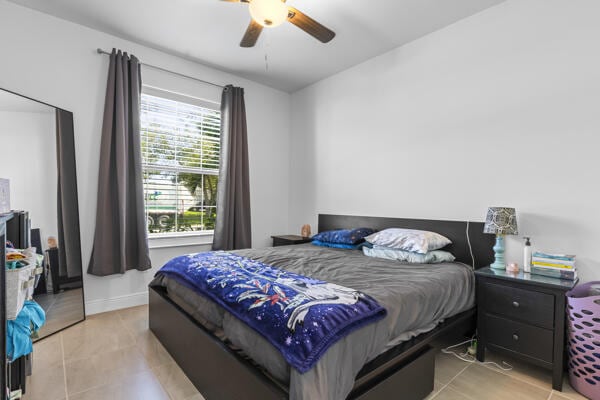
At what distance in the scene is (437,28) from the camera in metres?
2.77

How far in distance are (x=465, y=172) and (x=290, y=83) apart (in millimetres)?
2595

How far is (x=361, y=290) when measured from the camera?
163 cm

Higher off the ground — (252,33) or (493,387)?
(252,33)

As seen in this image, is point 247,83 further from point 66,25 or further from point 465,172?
point 465,172

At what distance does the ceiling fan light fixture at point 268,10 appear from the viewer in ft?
5.66

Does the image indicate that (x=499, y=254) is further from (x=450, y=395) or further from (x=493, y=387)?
(x=450, y=395)

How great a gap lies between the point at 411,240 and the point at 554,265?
3.08 ft

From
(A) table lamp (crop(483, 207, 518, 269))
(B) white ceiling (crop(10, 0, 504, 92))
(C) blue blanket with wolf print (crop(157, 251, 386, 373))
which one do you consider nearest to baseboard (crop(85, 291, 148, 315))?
(C) blue blanket with wolf print (crop(157, 251, 386, 373))

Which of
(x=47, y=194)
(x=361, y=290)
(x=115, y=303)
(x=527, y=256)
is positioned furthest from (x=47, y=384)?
(x=527, y=256)

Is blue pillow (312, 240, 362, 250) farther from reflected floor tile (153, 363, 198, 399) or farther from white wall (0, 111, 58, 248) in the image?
white wall (0, 111, 58, 248)

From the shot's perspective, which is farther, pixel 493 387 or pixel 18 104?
pixel 18 104

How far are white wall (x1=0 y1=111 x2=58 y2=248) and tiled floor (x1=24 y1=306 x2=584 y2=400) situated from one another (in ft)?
3.11

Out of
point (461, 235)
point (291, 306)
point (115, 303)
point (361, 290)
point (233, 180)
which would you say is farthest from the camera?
point (233, 180)

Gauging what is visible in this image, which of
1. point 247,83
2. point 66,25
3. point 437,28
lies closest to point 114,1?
point 66,25
